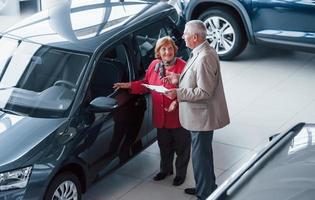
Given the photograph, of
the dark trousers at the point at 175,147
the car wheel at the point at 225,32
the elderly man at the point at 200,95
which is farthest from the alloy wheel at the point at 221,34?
the elderly man at the point at 200,95

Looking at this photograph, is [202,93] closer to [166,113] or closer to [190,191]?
[166,113]

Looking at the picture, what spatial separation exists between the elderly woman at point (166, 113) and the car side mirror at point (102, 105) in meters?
0.37

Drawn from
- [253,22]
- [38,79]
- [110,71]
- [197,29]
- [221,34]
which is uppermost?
[197,29]

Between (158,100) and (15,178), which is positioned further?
(158,100)

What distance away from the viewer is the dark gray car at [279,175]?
278 cm

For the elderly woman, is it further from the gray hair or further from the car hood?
the car hood

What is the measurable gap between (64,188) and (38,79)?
0.99m

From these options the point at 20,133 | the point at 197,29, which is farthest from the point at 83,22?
the point at 20,133

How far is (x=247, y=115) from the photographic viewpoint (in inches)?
281

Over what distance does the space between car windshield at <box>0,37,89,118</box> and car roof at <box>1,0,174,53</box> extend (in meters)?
0.09

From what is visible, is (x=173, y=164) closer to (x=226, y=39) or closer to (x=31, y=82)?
(x=31, y=82)

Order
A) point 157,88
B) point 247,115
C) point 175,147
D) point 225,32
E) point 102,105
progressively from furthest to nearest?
point 225,32
point 247,115
point 175,147
point 157,88
point 102,105

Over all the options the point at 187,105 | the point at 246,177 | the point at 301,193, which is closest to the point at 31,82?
the point at 187,105

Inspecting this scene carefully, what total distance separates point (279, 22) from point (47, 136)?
15.3ft
